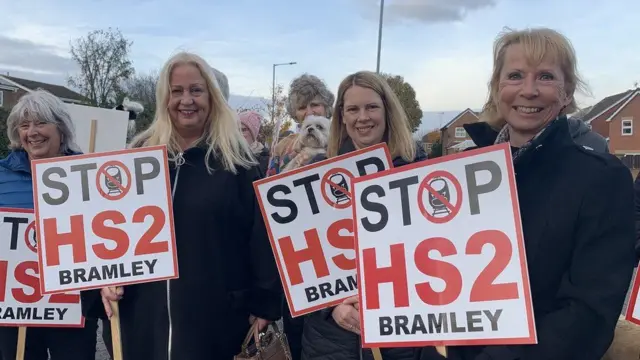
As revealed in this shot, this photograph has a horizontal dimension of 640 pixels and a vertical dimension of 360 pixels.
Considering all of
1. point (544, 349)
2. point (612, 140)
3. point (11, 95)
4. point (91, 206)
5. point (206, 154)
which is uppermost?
point (11, 95)

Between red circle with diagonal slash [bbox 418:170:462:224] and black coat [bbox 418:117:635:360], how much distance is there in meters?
0.23

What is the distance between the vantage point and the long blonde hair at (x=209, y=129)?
303 centimetres

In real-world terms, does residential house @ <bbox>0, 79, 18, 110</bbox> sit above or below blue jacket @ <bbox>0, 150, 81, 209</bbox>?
above

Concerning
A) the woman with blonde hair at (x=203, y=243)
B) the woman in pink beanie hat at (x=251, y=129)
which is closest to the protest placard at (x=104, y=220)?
the woman with blonde hair at (x=203, y=243)

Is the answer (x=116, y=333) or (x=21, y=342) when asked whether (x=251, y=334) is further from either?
(x=21, y=342)

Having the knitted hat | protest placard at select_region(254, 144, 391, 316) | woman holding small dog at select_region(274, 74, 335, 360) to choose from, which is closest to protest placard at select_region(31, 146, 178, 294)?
protest placard at select_region(254, 144, 391, 316)

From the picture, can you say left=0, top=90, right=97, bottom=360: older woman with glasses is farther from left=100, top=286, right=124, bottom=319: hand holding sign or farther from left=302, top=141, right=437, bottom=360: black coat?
left=302, top=141, right=437, bottom=360: black coat

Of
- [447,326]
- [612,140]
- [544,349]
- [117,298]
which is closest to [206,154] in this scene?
[117,298]

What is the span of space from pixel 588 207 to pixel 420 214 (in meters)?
0.59

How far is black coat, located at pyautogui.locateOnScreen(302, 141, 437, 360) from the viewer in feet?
8.73

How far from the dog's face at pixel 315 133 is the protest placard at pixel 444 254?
2.09 m

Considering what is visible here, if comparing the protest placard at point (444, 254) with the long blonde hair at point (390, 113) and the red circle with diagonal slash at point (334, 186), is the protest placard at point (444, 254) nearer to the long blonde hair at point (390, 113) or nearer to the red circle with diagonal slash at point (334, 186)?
the red circle with diagonal slash at point (334, 186)

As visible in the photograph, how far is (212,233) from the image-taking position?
2908 millimetres

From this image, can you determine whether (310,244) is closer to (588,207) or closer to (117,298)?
(117,298)
